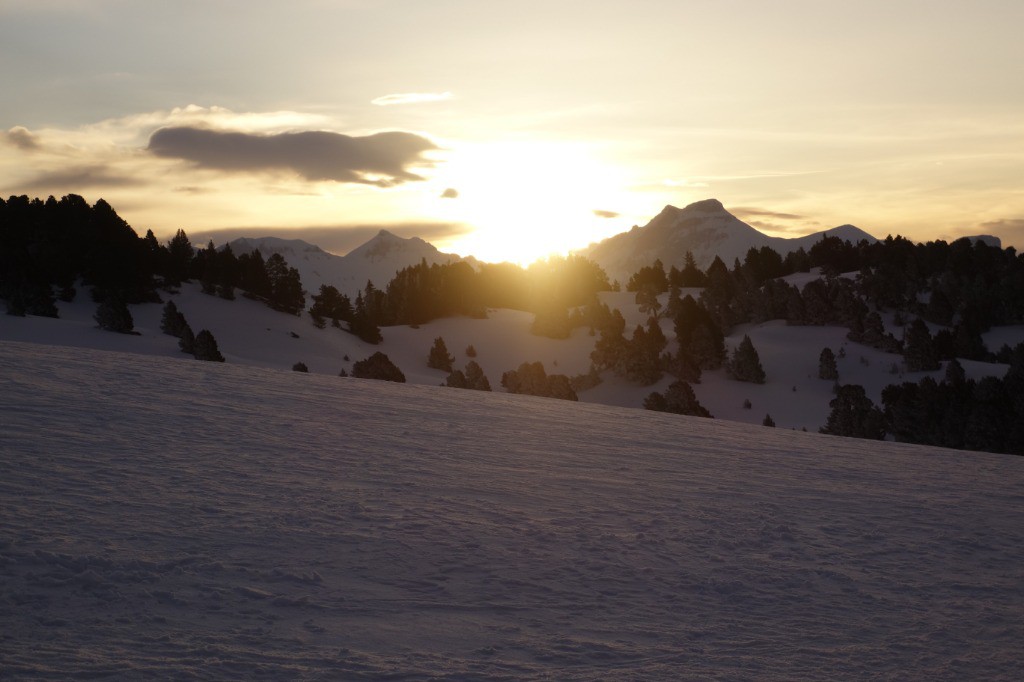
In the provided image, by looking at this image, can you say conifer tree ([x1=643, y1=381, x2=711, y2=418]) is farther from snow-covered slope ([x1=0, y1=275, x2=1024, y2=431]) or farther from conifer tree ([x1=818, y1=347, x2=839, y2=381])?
conifer tree ([x1=818, y1=347, x2=839, y2=381])

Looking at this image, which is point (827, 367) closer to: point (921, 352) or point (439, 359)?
point (921, 352)

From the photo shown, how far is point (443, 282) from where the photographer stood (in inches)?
3588

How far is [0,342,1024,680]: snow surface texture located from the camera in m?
5.12

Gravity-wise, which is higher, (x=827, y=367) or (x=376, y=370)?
(x=827, y=367)

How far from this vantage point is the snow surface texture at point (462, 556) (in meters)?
5.12

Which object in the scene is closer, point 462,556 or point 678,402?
point 462,556

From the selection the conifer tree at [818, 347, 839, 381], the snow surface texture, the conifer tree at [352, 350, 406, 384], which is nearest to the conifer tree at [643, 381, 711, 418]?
the conifer tree at [818, 347, 839, 381]

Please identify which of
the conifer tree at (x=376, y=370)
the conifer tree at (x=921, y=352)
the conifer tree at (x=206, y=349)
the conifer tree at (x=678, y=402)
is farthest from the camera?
A: the conifer tree at (x=921, y=352)

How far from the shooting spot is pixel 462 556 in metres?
6.93

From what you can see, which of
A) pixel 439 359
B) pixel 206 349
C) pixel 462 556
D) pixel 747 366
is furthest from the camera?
pixel 439 359

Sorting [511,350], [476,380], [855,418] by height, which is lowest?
[855,418]

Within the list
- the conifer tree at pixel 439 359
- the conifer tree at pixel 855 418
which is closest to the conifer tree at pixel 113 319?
the conifer tree at pixel 439 359

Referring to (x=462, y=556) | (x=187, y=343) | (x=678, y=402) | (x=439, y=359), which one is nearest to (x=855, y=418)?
(x=678, y=402)

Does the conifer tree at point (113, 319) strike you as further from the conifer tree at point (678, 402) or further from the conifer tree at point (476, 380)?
the conifer tree at point (678, 402)
